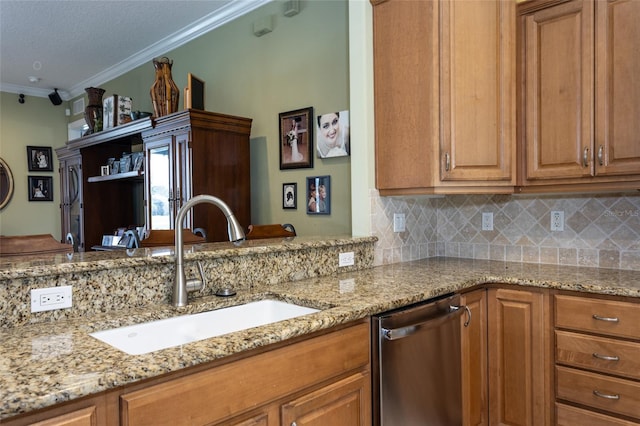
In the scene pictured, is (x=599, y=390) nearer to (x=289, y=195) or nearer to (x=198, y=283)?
(x=198, y=283)

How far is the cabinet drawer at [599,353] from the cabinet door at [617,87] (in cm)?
77

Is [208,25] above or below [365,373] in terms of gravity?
above

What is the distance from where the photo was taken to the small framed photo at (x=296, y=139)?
330cm

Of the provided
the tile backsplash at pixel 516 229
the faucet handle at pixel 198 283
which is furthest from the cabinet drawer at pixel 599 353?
the faucet handle at pixel 198 283

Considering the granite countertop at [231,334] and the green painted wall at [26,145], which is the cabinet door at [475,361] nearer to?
the granite countertop at [231,334]

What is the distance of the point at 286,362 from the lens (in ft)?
4.33

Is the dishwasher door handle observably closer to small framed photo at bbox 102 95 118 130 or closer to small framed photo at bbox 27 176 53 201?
small framed photo at bbox 102 95 118 130

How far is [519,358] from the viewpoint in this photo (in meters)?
2.16

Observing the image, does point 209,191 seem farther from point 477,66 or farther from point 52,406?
point 52,406

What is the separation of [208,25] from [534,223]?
3220 millimetres

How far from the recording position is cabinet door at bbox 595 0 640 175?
2061 millimetres

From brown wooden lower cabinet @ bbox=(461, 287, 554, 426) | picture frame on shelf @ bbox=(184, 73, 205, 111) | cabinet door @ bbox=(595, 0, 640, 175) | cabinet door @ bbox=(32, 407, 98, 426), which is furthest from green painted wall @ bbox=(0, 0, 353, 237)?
cabinet door @ bbox=(32, 407, 98, 426)

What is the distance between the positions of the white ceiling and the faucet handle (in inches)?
106

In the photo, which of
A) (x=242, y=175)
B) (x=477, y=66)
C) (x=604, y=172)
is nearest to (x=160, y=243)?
(x=242, y=175)
